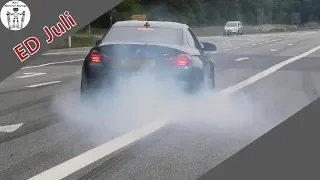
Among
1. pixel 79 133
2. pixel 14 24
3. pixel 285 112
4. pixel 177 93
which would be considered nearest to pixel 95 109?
pixel 177 93

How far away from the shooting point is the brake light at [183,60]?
982cm

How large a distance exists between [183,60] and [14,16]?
2338 centimetres

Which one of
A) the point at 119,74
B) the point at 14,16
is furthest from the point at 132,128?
the point at 14,16

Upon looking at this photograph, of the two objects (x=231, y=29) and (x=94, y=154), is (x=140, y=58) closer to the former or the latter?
(x=94, y=154)

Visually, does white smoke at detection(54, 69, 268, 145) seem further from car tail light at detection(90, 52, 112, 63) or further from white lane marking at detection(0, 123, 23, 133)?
white lane marking at detection(0, 123, 23, 133)

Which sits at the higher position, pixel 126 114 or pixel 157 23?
pixel 157 23

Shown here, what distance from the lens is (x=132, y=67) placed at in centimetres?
963

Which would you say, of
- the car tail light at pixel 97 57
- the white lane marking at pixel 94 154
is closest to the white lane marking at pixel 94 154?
the white lane marking at pixel 94 154

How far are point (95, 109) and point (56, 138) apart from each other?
2.30 metres

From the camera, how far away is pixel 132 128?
341 inches

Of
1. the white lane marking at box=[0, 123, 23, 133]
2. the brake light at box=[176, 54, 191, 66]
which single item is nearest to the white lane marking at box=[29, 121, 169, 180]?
the brake light at box=[176, 54, 191, 66]

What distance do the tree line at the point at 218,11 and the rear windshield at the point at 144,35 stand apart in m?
46.4

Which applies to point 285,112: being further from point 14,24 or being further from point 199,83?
point 14,24

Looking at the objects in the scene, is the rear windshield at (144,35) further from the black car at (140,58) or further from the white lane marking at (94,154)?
the white lane marking at (94,154)
